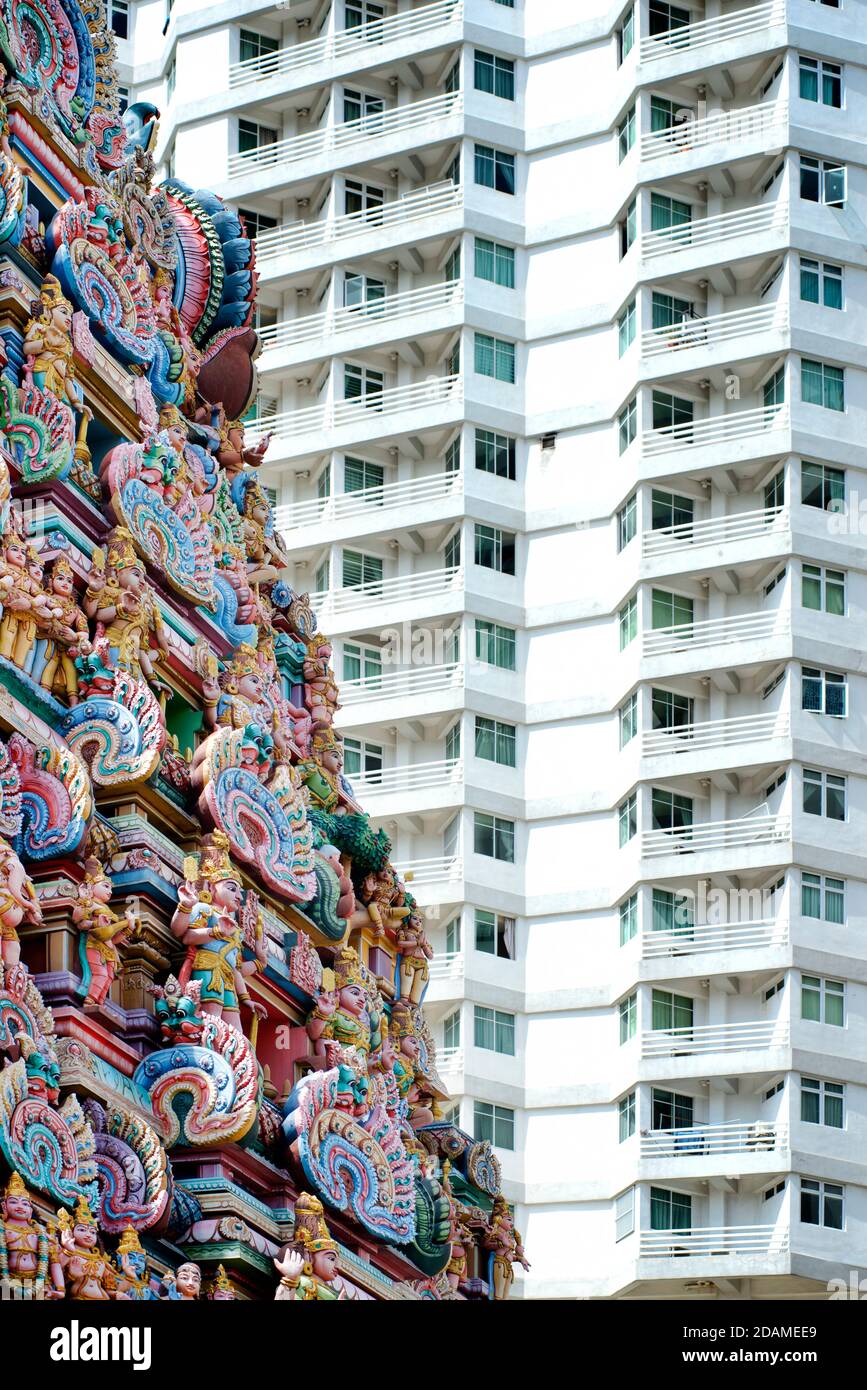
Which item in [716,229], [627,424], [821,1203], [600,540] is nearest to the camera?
[821,1203]

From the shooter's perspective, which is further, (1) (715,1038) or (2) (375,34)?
(2) (375,34)

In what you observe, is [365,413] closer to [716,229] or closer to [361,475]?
[361,475]

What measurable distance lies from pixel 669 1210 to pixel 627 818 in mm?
10327

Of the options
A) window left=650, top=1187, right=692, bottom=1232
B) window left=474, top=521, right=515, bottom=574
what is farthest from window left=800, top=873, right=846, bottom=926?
window left=474, top=521, right=515, bottom=574

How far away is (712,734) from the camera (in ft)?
246

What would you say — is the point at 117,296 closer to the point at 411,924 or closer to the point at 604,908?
the point at 411,924

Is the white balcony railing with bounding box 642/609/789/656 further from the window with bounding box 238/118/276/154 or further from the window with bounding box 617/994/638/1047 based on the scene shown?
the window with bounding box 238/118/276/154

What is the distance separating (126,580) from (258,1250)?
5.99 metres

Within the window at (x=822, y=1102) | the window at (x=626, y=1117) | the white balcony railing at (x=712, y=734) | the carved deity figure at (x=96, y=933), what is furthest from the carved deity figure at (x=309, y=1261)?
the white balcony railing at (x=712, y=734)

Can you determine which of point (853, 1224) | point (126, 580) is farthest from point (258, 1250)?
point (853, 1224)

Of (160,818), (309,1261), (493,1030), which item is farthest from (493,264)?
(309,1261)

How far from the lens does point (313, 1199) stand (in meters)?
26.8

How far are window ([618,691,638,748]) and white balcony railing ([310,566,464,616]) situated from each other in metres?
5.62
